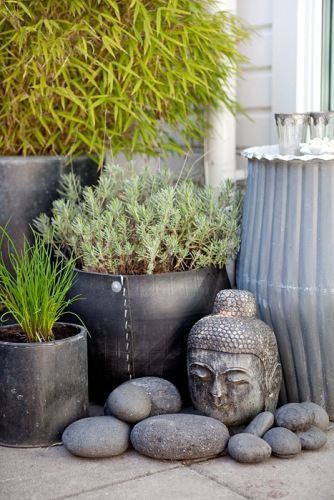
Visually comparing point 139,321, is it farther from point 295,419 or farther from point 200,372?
point 295,419

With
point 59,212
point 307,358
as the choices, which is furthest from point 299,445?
point 59,212

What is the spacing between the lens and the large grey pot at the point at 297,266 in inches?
120

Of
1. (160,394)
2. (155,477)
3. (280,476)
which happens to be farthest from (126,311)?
(280,476)

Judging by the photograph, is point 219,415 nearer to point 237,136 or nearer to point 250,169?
point 250,169

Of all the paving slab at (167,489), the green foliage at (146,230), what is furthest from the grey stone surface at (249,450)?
the green foliage at (146,230)

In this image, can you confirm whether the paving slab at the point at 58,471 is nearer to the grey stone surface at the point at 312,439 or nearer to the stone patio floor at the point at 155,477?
the stone patio floor at the point at 155,477

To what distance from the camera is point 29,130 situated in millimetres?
3783

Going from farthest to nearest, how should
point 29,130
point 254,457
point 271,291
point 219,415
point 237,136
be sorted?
point 237,136 < point 29,130 < point 271,291 < point 219,415 < point 254,457

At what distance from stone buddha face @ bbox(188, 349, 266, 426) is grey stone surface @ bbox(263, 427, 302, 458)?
0.18m

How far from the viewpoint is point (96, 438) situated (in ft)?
8.99

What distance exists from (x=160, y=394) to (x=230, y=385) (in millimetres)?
261

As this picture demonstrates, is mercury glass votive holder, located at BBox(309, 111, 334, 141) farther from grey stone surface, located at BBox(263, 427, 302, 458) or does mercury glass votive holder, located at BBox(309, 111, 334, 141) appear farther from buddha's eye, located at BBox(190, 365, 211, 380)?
grey stone surface, located at BBox(263, 427, 302, 458)

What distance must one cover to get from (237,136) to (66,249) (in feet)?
4.48

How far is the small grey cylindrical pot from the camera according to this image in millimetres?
2850
